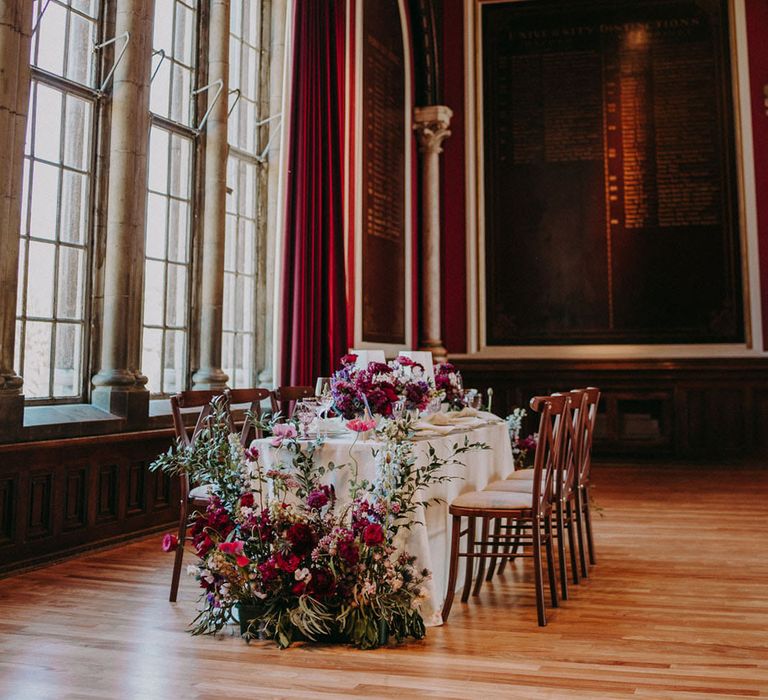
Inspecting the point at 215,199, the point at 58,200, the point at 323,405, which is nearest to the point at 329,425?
the point at 323,405

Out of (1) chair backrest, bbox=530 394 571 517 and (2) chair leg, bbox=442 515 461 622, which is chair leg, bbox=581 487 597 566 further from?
(2) chair leg, bbox=442 515 461 622

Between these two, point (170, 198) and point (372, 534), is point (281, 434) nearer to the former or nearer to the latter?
point (372, 534)

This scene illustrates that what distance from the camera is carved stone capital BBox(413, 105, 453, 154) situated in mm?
8641

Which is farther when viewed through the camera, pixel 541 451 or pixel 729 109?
pixel 729 109

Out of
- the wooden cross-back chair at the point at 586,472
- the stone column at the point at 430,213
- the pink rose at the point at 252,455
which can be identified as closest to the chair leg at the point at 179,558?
the pink rose at the point at 252,455

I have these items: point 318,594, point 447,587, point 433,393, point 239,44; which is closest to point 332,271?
point 239,44

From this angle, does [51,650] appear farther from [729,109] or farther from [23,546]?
[729,109]

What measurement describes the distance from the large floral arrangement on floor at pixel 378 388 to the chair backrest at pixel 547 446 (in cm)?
50

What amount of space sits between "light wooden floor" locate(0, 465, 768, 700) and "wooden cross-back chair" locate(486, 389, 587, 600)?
0.45 ft

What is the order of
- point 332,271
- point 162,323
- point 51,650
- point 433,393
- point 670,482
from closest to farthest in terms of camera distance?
point 51,650 < point 433,393 < point 162,323 < point 332,271 < point 670,482

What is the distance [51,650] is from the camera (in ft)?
9.19

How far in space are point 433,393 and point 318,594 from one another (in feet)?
3.73

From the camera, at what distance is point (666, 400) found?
8.25 metres

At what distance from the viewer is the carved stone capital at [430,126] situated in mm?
8641
